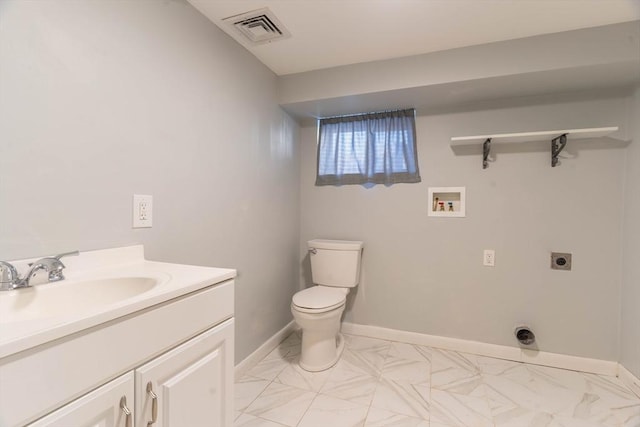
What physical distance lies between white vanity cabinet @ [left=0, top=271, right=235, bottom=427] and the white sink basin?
12 centimetres

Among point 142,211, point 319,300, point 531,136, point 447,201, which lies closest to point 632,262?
point 531,136

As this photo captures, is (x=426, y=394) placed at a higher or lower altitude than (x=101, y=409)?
lower

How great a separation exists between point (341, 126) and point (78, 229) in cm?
189

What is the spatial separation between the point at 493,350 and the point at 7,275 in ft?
8.36

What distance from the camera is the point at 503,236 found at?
202 cm

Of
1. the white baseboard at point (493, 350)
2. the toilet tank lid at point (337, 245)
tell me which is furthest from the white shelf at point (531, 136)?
the white baseboard at point (493, 350)

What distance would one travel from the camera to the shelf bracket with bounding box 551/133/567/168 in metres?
1.77

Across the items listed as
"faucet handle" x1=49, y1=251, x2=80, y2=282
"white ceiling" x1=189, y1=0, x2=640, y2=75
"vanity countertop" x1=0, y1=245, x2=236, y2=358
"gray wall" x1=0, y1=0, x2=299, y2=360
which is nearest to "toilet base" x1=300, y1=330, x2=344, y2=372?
"gray wall" x1=0, y1=0, x2=299, y2=360

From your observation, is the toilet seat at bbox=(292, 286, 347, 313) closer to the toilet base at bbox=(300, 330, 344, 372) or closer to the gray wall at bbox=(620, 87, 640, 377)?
the toilet base at bbox=(300, 330, 344, 372)

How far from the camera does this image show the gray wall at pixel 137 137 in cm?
85

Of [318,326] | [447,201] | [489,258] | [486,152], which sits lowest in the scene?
[318,326]

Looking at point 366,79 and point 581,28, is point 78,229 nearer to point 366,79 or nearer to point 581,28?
point 366,79

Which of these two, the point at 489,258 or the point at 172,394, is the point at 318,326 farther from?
the point at 489,258

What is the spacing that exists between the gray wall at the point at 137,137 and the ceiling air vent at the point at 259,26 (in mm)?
114
